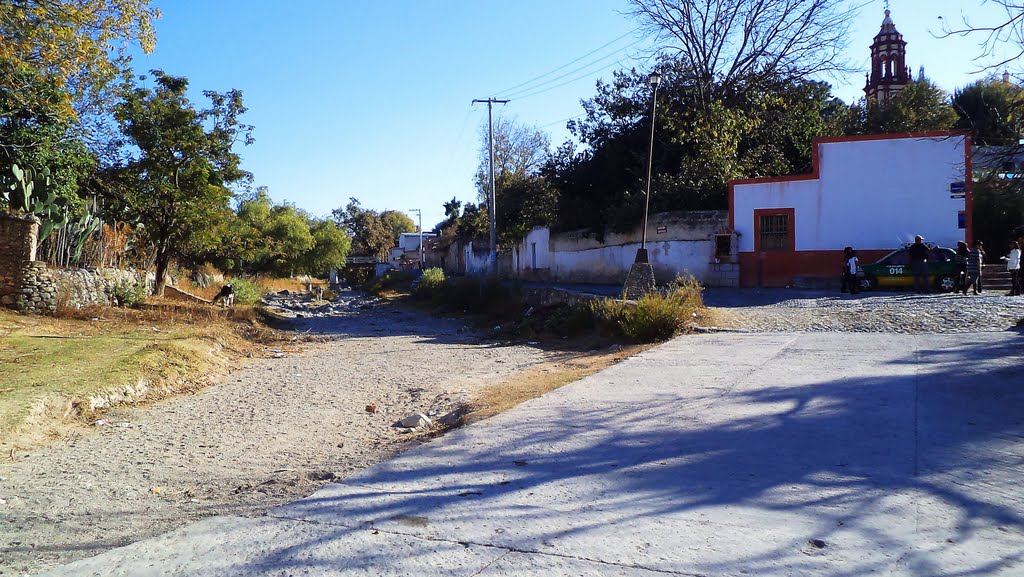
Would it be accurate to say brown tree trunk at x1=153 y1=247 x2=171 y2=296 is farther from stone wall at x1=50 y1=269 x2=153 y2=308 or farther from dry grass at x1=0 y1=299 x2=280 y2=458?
dry grass at x1=0 y1=299 x2=280 y2=458

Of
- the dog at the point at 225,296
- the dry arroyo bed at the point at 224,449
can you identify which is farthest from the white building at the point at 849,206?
the dog at the point at 225,296

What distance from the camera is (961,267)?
19.5 meters

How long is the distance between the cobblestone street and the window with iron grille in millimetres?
5219

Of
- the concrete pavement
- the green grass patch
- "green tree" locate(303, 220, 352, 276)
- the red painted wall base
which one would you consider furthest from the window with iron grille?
"green tree" locate(303, 220, 352, 276)

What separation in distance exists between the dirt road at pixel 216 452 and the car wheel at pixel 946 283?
42.7 ft

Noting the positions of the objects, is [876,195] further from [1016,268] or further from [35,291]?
[35,291]

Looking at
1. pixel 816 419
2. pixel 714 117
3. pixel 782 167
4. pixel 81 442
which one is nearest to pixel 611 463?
pixel 816 419

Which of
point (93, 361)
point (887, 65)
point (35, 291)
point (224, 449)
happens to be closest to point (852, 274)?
point (224, 449)

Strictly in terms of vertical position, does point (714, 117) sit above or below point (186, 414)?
above

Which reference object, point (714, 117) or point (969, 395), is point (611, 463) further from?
point (714, 117)

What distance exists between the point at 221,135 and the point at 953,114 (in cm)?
3756

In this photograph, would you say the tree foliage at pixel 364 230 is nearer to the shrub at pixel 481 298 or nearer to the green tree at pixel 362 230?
the green tree at pixel 362 230

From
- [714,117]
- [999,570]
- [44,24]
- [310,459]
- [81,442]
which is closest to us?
[999,570]

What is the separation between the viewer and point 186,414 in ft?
30.2
